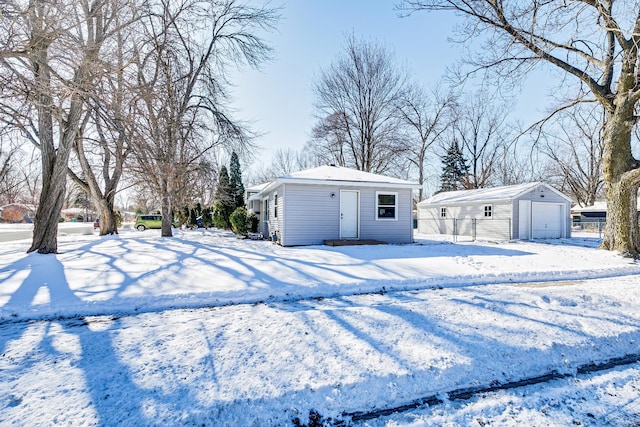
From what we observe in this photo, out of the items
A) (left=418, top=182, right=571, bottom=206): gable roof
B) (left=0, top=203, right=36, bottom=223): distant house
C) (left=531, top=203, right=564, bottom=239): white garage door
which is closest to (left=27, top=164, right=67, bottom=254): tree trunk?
(left=418, top=182, right=571, bottom=206): gable roof

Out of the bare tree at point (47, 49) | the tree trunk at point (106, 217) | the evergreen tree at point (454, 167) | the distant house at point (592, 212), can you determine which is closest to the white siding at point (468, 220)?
the evergreen tree at point (454, 167)

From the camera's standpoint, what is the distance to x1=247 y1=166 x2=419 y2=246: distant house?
11156mm

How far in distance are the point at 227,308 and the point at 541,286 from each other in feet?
18.8

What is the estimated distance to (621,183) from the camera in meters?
9.57

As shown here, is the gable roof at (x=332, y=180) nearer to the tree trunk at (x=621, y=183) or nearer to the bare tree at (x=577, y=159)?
the tree trunk at (x=621, y=183)

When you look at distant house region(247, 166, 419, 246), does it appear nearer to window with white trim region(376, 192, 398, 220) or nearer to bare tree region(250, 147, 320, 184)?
window with white trim region(376, 192, 398, 220)

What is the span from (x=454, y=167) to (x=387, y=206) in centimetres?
2350

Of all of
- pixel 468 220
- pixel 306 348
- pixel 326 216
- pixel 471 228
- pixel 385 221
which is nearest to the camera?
pixel 306 348

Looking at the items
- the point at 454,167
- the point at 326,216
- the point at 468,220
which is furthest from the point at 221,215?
the point at 454,167

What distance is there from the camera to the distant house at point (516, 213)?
15883 millimetres

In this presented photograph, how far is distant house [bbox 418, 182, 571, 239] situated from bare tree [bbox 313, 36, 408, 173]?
736cm

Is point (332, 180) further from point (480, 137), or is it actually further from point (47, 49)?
point (480, 137)

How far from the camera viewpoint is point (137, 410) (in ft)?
7.20

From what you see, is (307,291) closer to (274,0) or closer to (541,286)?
(541,286)
